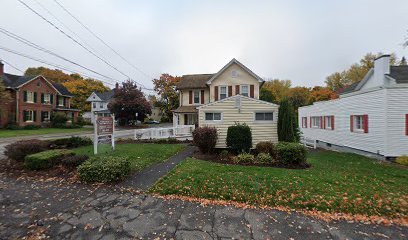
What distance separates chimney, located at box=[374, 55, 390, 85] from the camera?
479 inches

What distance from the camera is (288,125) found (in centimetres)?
1002

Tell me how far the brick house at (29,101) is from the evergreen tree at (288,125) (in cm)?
3226

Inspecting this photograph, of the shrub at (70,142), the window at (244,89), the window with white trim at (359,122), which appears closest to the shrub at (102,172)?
the shrub at (70,142)

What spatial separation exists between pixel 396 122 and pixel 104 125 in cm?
1577

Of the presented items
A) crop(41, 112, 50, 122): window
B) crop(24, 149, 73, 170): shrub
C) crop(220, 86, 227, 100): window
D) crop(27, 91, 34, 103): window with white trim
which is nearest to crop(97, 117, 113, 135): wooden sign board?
crop(24, 149, 73, 170): shrub

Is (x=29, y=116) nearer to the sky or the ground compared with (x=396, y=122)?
nearer to the sky

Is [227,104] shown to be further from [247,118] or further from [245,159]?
[245,159]

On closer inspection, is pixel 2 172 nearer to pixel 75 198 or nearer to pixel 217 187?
pixel 75 198

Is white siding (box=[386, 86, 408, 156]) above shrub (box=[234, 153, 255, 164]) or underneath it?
above

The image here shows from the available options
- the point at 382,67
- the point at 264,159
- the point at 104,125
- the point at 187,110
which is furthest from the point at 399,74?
the point at 104,125

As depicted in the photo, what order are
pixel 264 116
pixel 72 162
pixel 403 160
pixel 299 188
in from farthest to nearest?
pixel 264 116 → pixel 403 160 → pixel 72 162 → pixel 299 188

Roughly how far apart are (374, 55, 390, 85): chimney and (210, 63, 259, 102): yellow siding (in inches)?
352

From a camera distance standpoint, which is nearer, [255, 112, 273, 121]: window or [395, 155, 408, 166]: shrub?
[395, 155, 408, 166]: shrub

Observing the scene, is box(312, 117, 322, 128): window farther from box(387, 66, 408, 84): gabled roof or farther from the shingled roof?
the shingled roof
